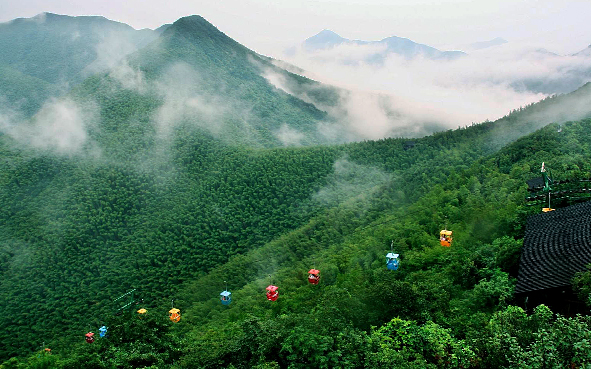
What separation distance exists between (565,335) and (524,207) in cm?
2439

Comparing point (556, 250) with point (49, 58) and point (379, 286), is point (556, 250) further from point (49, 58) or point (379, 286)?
point (49, 58)

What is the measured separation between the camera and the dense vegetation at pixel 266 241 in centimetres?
1991

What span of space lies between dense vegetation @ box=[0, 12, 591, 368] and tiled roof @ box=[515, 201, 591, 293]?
1.88 m

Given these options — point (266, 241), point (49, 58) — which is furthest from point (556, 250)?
point (49, 58)

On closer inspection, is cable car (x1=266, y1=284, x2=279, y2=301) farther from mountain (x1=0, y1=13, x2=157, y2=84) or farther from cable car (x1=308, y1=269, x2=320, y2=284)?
mountain (x1=0, y1=13, x2=157, y2=84)

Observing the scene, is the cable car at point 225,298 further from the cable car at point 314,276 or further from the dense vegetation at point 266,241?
the cable car at point 314,276

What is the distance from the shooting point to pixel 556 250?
878 inches

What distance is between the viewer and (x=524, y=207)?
3466 cm

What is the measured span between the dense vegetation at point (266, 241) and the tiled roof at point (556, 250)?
6.17ft

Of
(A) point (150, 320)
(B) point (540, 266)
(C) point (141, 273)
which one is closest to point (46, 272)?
(C) point (141, 273)

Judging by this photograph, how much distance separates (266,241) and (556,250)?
181ft

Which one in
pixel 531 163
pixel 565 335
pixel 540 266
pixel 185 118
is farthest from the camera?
pixel 185 118

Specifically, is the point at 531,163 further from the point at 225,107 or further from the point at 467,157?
the point at 225,107

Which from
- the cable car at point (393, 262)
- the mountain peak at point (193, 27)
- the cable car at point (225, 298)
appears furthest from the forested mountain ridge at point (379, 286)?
the mountain peak at point (193, 27)
